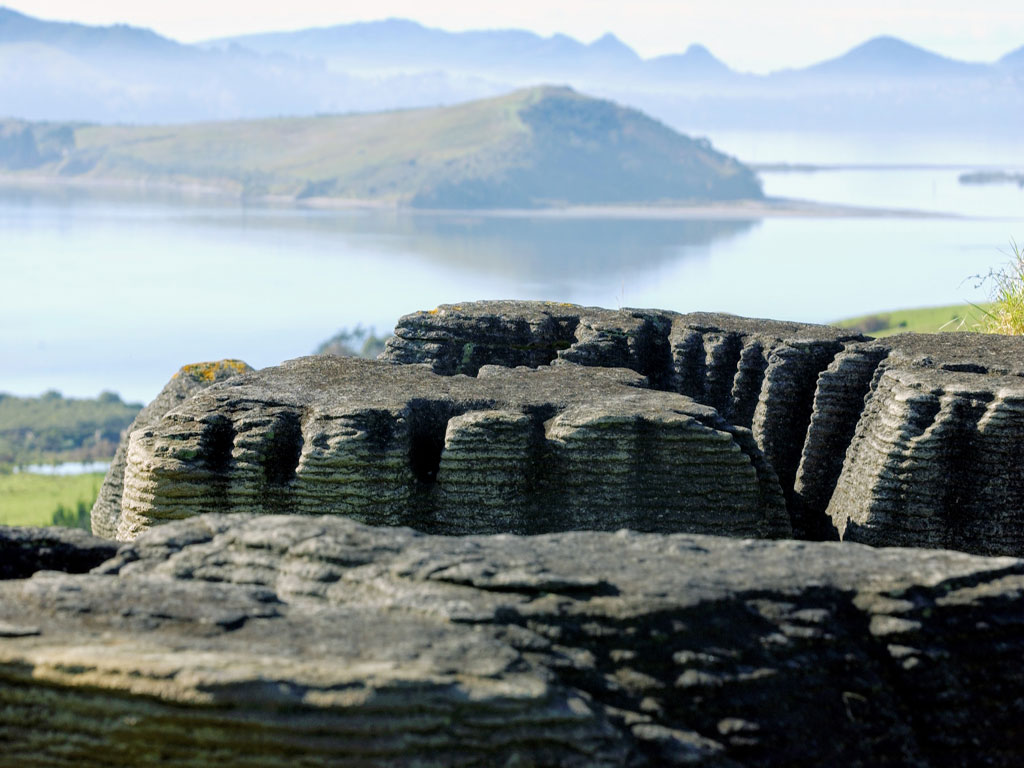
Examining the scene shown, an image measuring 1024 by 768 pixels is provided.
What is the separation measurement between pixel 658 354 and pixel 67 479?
9805 cm

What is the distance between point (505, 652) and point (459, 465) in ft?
12.6

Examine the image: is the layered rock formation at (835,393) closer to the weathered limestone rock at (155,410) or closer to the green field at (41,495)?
the weathered limestone rock at (155,410)

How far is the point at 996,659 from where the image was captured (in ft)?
21.2

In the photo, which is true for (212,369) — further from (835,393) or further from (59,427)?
(59,427)

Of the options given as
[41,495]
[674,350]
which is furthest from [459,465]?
[41,495]

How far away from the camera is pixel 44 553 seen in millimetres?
7297

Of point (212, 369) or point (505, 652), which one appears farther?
point (212, 369)

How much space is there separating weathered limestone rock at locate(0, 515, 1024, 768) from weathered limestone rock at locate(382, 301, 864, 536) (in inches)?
200

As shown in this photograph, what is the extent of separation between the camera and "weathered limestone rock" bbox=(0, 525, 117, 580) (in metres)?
7.24

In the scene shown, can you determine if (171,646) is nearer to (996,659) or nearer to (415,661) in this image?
(415,661)

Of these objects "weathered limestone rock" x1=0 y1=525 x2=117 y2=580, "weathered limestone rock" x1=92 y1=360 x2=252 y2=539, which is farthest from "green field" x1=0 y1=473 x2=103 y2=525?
"weathered limestone rock" x1=0 y1=525 x2=117 y2=580

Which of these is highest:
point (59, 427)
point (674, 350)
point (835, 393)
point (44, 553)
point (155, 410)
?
point (674, 350)

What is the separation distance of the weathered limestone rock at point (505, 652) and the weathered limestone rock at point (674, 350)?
16.7 feet

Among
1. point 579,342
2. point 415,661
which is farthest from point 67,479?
point 415,661
